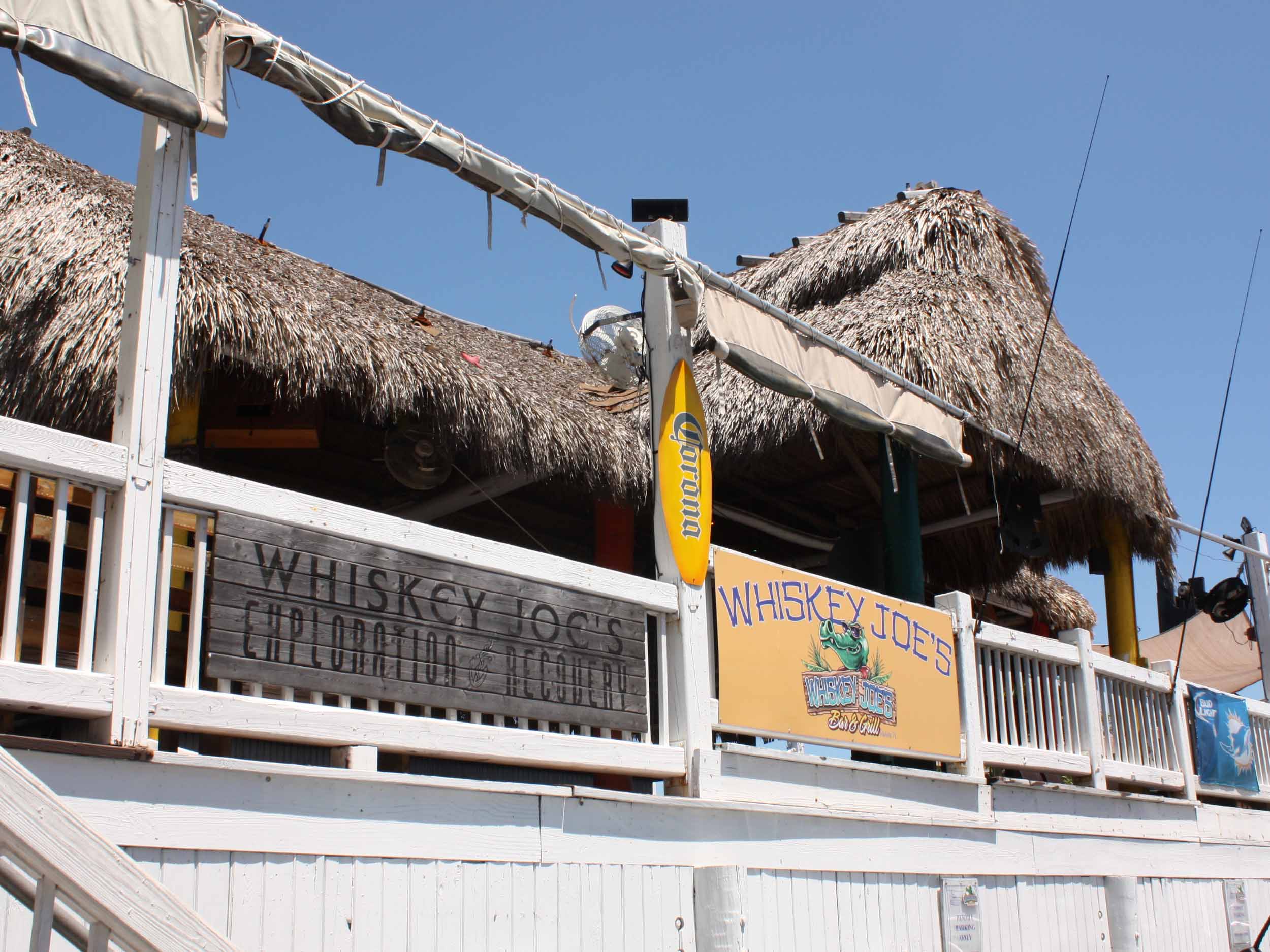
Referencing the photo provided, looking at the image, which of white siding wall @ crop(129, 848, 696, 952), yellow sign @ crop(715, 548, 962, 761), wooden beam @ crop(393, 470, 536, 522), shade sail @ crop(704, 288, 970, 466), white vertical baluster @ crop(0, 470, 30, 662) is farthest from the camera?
wooden beam @ crop(393, 470, 536, 522)

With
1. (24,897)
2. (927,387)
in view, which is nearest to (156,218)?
(24,897)

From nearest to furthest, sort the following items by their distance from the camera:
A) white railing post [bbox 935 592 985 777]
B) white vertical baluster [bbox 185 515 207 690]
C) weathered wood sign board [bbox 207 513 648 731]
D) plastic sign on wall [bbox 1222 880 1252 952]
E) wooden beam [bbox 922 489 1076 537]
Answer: white vertical baluster [bbox 185 515 207 690]
weathered wood sign board [bbox 207 513 648 731]
white railing post [bbox 935 592 985 777]
plastic sign on wall [bbox 1222 880 1252 952]
wooden beam [bbox 922 489 1076 537]

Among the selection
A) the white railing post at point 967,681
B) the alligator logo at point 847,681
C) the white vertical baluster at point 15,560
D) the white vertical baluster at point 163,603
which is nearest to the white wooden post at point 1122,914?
the white railing post at point 967,681

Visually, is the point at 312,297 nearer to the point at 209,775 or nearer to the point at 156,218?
the point at 156,218

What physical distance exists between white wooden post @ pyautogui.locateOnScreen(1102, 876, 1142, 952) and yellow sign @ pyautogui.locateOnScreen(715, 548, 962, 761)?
5.79 ft

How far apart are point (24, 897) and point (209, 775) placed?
47.2 inches

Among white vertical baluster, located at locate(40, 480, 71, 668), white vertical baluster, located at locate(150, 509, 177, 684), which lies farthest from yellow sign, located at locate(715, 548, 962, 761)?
white vertical baluster, located at locate(40, 480, 71, 668)

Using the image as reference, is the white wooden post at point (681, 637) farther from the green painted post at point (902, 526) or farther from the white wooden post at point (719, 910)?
the green painted post at point (902, 526)

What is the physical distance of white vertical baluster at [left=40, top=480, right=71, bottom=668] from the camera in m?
4.05

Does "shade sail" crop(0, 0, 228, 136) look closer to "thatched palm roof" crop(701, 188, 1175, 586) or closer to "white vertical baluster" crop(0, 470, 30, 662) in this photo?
"white vertical baluster" crop(0, 470, 30, 662)

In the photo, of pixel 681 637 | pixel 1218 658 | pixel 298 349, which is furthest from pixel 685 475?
pixel 1218 658

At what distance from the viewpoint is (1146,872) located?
8945 mm

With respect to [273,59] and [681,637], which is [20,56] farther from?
[681,637]

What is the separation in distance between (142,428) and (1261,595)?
12.9m
